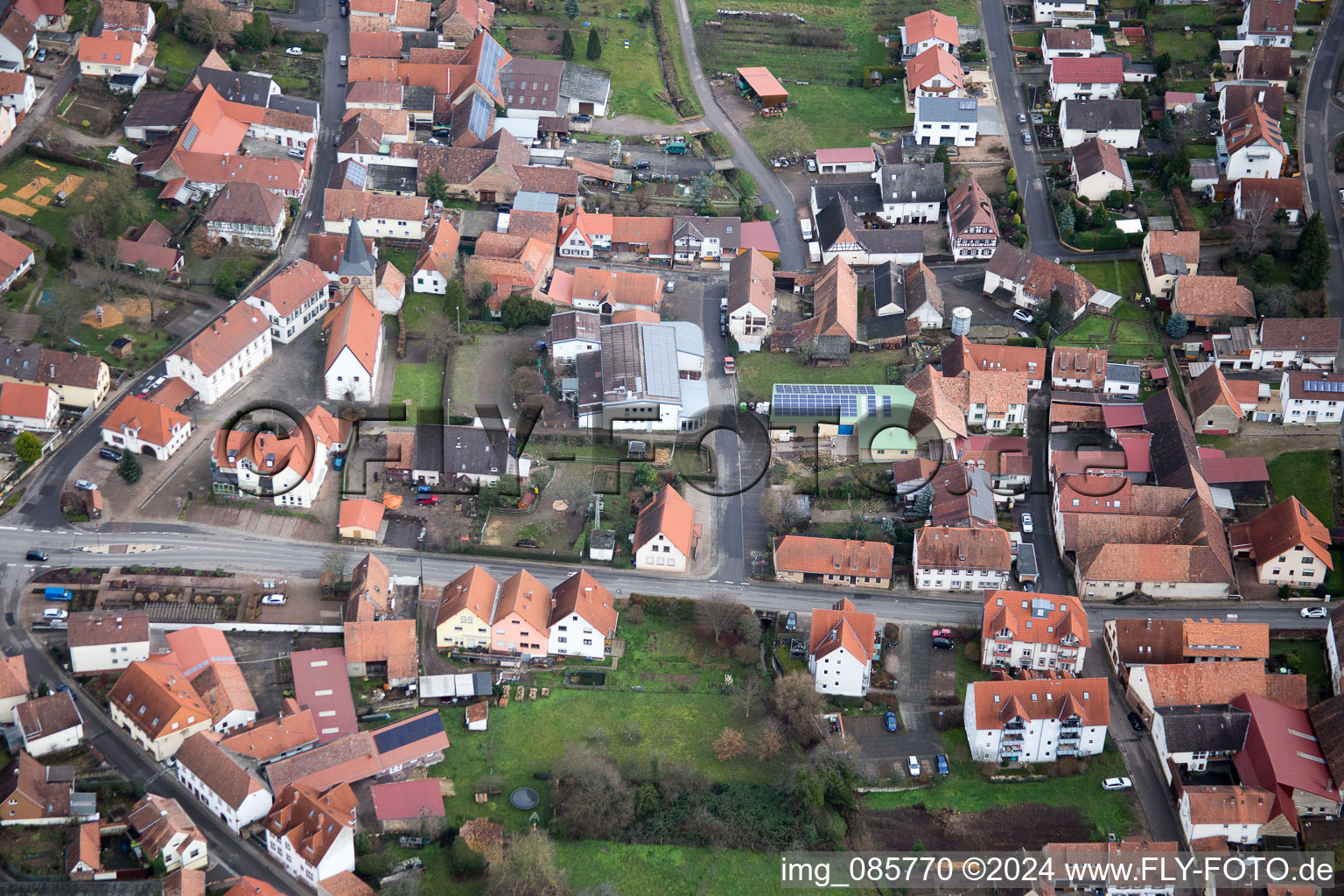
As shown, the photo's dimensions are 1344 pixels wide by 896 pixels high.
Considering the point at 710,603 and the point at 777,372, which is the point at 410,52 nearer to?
the point at 777,372

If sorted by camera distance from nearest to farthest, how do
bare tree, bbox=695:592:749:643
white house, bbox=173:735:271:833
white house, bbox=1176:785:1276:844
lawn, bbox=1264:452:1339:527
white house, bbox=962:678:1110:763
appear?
white house, bbox=173:735:271:833 → white house, bbox=1176:785:1276:844 → white house, bbox=962:678:1110:763 → bare tree, bbox=695:592:749:643 → lawn, bbox=1264:452:1339:527

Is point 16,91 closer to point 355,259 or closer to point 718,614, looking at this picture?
point 355,259

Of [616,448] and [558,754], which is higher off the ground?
[616,448]

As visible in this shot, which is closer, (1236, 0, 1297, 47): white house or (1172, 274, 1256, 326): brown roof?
(1172, 274, 1256, 326): brown roof

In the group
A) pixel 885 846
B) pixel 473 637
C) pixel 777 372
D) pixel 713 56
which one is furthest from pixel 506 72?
pixel 885 846

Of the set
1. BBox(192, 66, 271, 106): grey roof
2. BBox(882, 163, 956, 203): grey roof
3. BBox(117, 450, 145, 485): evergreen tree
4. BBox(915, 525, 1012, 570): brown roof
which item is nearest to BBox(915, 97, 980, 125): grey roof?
BBox(882, 163, 956, 203): grey roof

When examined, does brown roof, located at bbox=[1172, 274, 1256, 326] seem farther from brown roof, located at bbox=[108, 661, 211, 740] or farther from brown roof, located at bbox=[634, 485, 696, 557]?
brown roof, located at bbox=[108, 661, 211, 740]

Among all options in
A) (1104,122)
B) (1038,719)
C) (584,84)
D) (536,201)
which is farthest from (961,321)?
(584,84)

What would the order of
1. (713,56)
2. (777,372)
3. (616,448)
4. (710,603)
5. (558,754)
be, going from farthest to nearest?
(713,56) < (777,372) < (616,448) < (710,603) < (558,754)
